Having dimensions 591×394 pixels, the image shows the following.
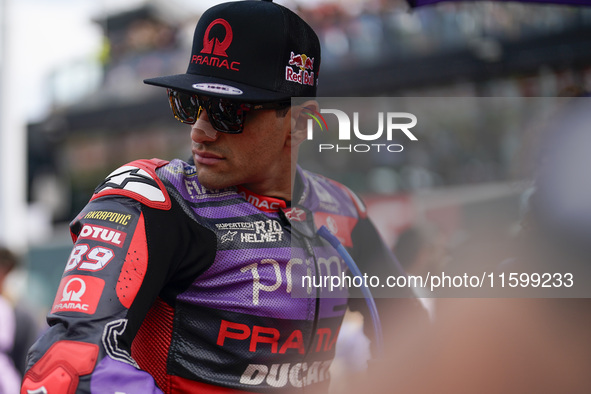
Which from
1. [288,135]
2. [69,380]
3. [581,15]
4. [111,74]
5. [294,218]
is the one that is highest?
[111,74]

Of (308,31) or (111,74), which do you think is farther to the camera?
(111,74)

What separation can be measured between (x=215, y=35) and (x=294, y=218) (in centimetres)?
58

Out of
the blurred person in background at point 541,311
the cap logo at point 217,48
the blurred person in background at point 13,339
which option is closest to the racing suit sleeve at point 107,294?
the cap logo at point 217,48

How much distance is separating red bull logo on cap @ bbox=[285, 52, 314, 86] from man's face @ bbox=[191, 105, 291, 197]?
114 millimetres

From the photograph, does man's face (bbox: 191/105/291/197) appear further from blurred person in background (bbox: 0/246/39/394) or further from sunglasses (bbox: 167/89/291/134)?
blurred person in background (bbox: 0/246/39/394)

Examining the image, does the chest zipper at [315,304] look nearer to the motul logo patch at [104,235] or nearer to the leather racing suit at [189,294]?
the leather racing suit at [189,294]

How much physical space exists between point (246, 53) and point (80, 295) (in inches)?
31.6

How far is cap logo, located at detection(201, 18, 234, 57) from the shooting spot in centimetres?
184

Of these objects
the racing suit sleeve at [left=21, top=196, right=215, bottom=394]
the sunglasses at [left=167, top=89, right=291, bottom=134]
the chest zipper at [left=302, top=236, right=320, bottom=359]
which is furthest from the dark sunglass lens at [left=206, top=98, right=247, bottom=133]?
the chest zipper at [left=302, top=236, right=320, bottom=359]

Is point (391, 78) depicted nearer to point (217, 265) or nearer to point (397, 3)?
point (397, 3)

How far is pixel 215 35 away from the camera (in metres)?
1.86

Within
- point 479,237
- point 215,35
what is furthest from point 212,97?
point 479,237

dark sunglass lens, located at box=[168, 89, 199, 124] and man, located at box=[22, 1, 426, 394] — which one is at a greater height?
dark sunglass lens, located at box=[168, 89, 199, 124]

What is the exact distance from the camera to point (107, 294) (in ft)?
4.89
